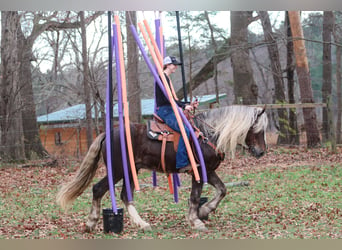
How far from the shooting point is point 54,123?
24094mm

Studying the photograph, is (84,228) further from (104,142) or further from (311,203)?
(311,203)

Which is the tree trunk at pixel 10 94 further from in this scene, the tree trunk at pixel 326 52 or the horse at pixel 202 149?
the tree trunk at pixel 326 52

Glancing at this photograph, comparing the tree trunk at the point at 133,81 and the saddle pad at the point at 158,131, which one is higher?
the tree trunk at the point at 133,81

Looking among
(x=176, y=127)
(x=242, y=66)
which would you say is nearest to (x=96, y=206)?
(x=176, y=127)

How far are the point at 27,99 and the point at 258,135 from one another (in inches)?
456

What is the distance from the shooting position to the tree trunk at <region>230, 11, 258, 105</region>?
61.0ft

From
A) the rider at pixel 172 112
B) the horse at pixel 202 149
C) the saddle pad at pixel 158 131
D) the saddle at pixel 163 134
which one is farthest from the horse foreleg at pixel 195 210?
the saddle pad at pixel 158 131

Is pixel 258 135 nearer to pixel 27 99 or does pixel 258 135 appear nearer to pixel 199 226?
pixel 199 226

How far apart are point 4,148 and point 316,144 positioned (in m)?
9.48

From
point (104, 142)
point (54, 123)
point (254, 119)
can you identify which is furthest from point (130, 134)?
point (54, 123)

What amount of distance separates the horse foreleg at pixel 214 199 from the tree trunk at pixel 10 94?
8.81 meters

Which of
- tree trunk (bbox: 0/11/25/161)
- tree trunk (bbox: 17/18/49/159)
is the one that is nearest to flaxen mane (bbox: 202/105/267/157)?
tree trunk (bbox: 0/11/25/161)

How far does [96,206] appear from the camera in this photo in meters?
6.66

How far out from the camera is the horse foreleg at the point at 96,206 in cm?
659
